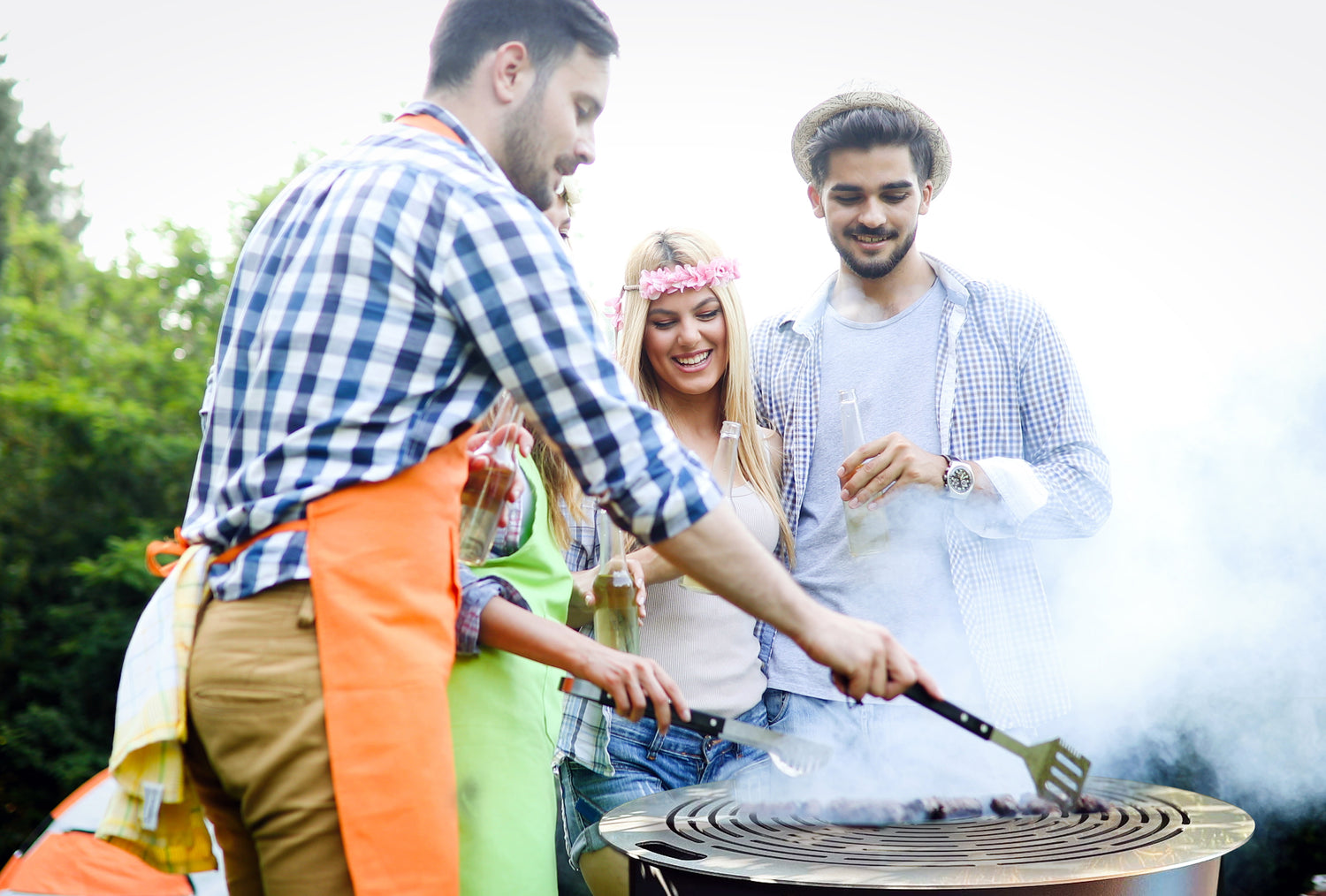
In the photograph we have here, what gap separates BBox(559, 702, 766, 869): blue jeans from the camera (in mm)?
2660

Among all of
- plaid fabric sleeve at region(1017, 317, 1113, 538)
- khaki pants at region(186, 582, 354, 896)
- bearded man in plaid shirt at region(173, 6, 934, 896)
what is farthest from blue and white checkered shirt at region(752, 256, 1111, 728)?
khaki pants at region(186, 582, 354, 896)

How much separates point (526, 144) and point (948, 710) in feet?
3.93

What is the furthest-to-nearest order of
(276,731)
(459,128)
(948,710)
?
1. (948,710)
2. (459,128)
3. (276,731)

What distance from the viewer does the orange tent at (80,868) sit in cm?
303

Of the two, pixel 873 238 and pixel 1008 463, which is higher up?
pixel 873 238

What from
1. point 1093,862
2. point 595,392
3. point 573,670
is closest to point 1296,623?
point 1093,862

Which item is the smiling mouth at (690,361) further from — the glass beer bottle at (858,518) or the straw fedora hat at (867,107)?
the straw fedora hat at (867,107)

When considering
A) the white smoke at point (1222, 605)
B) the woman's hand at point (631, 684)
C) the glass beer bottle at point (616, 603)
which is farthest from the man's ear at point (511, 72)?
the white smoke at point (1222, 605)

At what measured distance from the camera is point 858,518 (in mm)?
2705

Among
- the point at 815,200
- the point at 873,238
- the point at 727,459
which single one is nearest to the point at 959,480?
the point at 727,459

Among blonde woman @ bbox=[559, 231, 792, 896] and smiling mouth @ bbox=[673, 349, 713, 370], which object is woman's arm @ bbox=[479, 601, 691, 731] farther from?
smiling mouth @ bbox=[673, 349, 713, 370]

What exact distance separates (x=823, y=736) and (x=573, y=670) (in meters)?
1.04

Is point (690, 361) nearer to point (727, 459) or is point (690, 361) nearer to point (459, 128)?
point (727, 459)

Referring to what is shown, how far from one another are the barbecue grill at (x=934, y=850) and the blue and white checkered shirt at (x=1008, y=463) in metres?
0.47
